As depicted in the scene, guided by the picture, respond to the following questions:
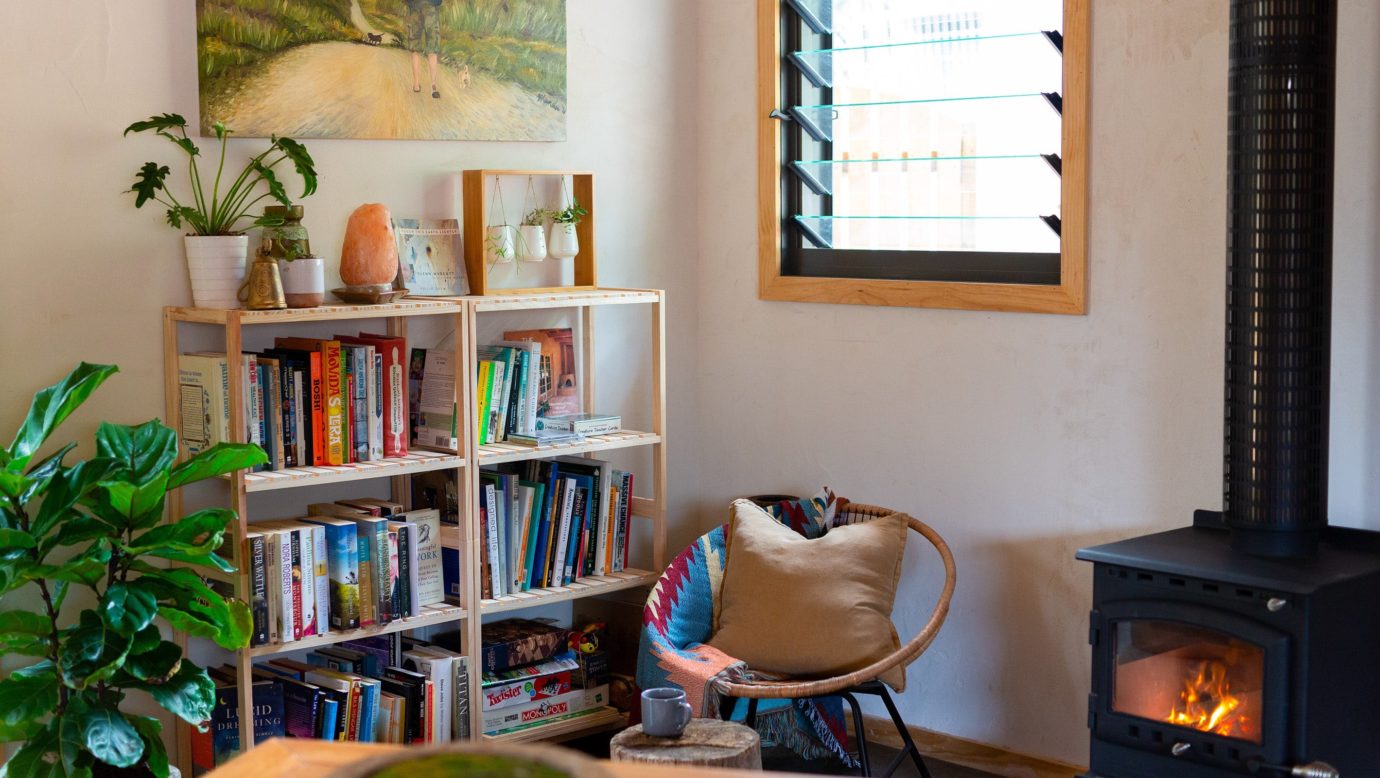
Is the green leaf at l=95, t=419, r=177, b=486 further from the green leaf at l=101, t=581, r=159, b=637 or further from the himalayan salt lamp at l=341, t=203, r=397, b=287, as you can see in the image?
the himalayan salt lamp at l=341, t=203, r=397, b=287

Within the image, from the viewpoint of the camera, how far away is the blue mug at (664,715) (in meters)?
2.57

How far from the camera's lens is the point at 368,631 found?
3.22 meters

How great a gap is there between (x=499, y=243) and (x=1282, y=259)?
194 cm

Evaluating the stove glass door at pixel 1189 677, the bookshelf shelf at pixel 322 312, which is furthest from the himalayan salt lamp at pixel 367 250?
the stove glass door at pixel 1189 677

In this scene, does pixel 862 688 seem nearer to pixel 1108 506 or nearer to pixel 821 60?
pixel 1108 506

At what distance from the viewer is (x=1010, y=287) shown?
3535 millimetres

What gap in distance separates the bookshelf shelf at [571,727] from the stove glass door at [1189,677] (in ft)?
4.86

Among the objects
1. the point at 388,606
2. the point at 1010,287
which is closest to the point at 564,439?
the point at 388,606

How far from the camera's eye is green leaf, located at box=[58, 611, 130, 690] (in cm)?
251

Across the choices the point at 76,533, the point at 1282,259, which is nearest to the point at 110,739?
the point at 76,533

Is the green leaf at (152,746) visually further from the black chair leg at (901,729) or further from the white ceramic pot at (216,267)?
the black chair leg at (901,729)

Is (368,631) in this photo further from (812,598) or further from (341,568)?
(812,598)

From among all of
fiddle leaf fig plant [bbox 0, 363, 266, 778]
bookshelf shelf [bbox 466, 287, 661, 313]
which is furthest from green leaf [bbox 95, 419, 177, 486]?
bookshelf shelf [bbox 466, 287, 661, 313]

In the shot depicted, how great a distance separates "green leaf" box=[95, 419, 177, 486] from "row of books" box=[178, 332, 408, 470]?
21 cm
